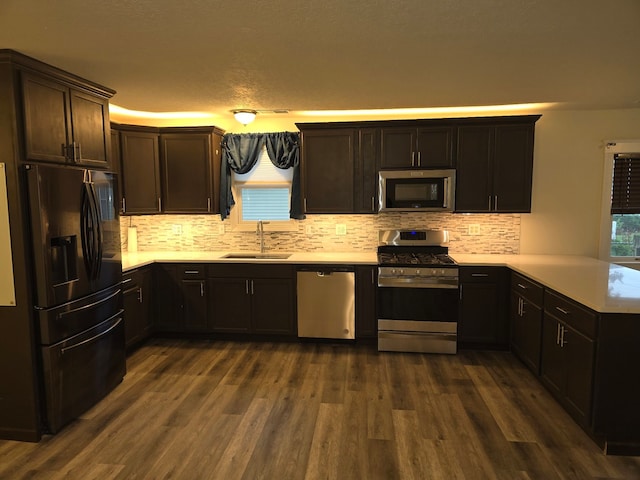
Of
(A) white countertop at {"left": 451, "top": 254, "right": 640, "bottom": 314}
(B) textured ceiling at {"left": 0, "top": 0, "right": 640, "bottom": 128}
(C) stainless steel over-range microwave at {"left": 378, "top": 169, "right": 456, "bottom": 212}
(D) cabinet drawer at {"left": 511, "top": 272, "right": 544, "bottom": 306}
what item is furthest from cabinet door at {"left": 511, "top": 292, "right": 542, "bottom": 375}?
(B) textured ceiling at {"left": 0, "top": 0, "right": 640, "bottom": 128}

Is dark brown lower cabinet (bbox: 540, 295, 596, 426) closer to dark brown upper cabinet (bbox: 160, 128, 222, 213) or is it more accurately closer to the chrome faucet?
the chrome faucet

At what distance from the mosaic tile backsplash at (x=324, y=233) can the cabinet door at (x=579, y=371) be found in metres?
1.79

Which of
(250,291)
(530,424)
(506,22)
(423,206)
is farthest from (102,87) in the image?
(530,424)

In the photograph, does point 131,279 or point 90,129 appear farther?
point 131,279

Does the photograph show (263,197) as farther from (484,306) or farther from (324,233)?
(484,306)

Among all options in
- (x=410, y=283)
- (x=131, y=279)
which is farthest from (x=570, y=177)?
(x=131, y=279)

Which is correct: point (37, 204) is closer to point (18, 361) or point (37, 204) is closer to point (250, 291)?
point (18, 361)

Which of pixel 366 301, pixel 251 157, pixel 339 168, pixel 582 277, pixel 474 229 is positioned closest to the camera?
pixel 582 277

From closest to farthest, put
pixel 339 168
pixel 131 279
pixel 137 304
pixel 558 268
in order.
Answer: pixel 558 268
pixel 131 279
pixel 137 304
pixel 339 168

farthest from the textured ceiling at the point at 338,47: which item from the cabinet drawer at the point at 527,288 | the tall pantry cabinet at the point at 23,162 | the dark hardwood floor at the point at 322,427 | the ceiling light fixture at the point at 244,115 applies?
the dark hardwood floor at the point at 322,427

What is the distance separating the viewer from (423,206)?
404 centimetres

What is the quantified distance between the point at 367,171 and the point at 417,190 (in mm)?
559

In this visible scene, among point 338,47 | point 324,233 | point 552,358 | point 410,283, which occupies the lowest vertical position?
point 552,358

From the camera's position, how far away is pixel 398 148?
4074 millimetres
